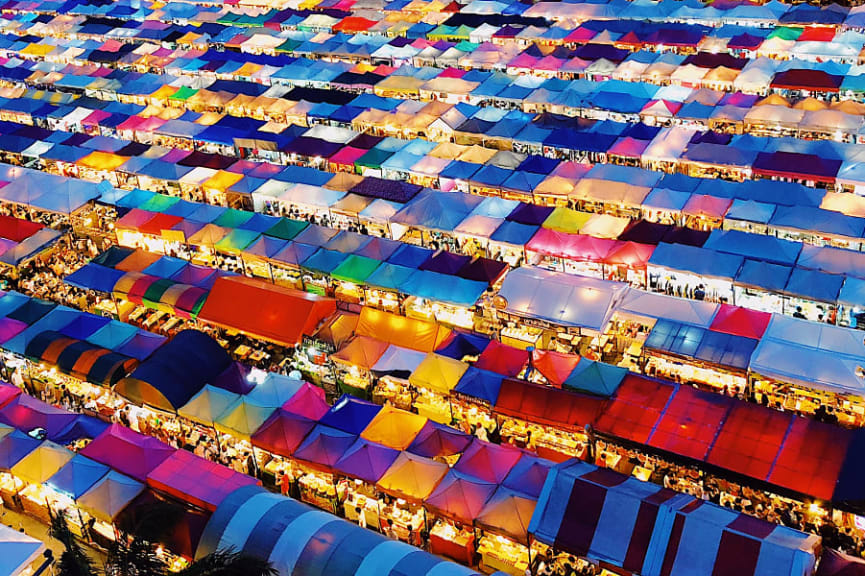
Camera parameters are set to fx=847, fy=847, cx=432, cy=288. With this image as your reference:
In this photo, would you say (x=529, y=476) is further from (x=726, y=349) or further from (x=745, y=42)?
(x=745, y=42)

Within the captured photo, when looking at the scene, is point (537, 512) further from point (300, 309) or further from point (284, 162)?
point (284, 162)

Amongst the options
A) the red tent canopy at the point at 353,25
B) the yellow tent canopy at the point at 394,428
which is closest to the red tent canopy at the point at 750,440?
the yellow tent canopy at the point at 394,428

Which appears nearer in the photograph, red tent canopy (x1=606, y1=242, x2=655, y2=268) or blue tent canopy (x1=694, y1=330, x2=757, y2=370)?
blue tent canopy (x1=694, y1=330, x2=757, y2=370)

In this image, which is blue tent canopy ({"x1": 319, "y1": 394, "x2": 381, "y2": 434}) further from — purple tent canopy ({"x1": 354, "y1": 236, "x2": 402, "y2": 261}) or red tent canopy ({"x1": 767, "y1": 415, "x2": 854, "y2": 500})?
red tent canopy ({"x1": 767, "y1": 415, "x2": 854, "y2": 500})

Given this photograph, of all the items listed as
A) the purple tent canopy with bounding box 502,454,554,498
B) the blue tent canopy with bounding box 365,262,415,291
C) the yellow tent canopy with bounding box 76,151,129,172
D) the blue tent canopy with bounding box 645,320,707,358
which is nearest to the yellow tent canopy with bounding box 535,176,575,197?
the blue tent canopy with bounding box 365,262,415,291

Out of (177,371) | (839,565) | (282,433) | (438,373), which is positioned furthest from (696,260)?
(177,371)

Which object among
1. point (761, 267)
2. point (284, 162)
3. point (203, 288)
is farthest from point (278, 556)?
point (284, 162)
